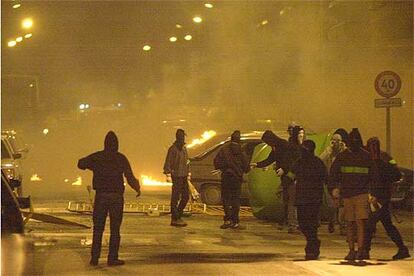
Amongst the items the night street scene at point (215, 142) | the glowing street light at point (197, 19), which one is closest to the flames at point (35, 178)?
the night street scene at point (215, 142)

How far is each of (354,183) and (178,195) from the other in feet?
15.9

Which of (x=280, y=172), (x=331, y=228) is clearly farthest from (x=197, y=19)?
(x=280, y=172)

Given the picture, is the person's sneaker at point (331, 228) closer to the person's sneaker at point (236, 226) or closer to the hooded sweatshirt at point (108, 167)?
the person's sneaker at point (236, 226)

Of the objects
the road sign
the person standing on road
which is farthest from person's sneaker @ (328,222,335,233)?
the road sign

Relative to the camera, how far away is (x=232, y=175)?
45.5 feet

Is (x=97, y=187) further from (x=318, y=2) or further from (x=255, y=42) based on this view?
(x=255, y=42)

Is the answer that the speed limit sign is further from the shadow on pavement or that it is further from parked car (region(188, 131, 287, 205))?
the shadow on pavement

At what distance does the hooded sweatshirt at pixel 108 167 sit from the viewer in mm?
9875

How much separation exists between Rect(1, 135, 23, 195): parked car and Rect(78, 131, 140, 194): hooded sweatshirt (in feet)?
19.2

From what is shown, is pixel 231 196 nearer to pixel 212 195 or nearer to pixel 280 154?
pixel 280 154

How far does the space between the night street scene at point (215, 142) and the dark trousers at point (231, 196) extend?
0.03 m

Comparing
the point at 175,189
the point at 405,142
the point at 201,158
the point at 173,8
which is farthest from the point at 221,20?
the point at 175,189

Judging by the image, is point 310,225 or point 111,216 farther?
point 310,225

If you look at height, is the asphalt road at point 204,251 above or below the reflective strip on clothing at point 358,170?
below
